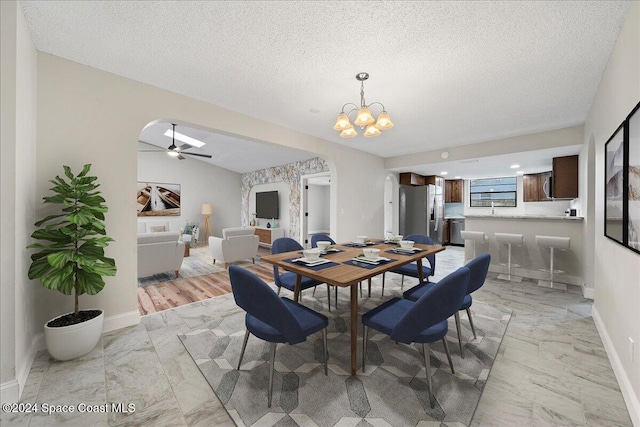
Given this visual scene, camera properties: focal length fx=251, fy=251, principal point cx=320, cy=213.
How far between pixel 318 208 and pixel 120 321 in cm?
871

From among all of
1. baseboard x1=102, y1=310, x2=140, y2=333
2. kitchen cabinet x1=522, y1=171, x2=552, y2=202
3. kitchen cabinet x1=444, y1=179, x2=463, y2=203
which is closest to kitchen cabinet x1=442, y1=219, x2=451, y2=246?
kitchen cabinet x1=444, y1=179, x2=463, y2=203

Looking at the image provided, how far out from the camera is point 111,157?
240 cm

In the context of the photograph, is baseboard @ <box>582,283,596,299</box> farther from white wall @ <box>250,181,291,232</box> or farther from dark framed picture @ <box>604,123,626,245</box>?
white wall @ <box>250,181,291,232</box>

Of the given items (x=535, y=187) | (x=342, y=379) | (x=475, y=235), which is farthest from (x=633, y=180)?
(x=535, y=187)

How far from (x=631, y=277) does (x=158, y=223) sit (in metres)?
8.86

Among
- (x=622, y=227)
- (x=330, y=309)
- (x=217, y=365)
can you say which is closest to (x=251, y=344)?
(x=217, y=365)

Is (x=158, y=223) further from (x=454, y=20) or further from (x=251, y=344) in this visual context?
(x=454, y=20)

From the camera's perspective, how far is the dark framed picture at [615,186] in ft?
5.57

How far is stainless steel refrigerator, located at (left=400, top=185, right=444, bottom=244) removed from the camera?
684 cm

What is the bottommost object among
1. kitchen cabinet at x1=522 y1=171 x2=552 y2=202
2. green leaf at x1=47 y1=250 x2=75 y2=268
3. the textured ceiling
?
green leaf at x1=47 y1=250 x2=75 y2=268

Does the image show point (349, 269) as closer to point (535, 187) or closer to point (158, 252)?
point (158, 252)

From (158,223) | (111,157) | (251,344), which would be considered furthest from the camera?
(158,223)

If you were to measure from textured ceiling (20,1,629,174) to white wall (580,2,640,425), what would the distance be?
185mm

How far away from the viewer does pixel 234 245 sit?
4.90 meters
